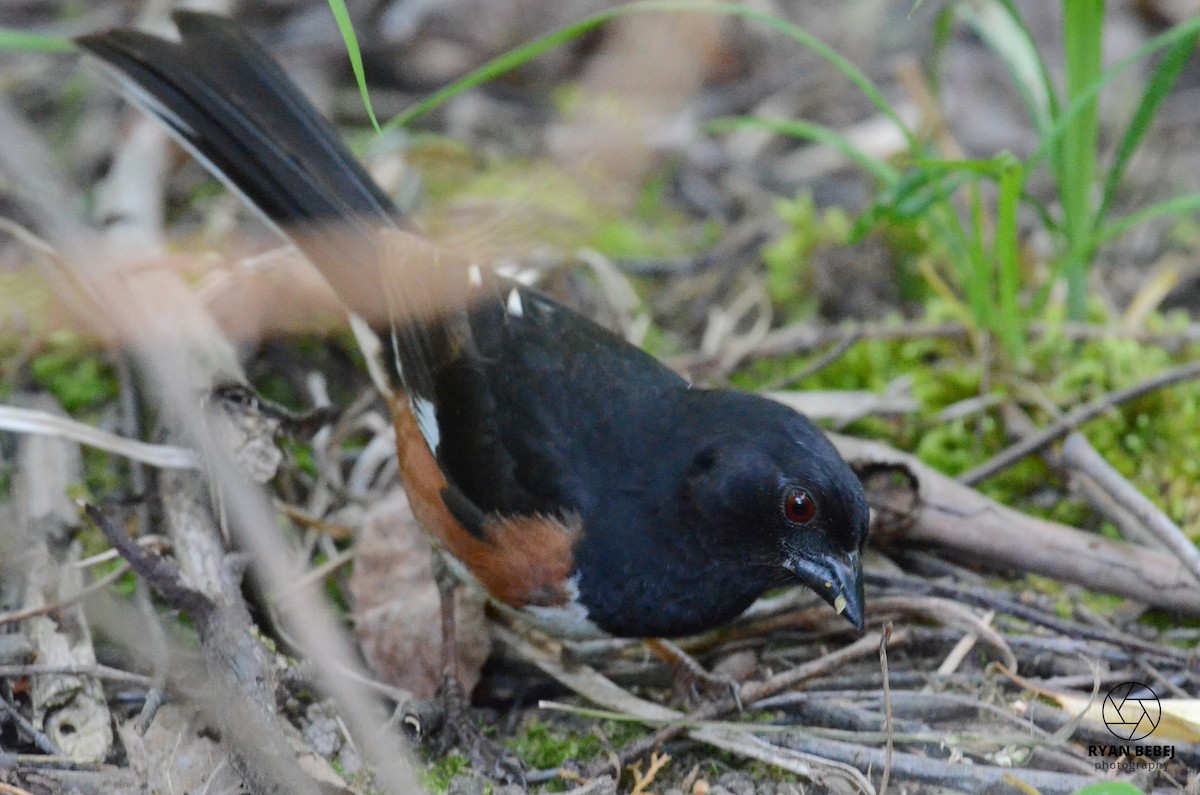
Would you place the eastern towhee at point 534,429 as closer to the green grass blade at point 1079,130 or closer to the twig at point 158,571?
the twig at point 158,571

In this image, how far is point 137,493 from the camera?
2891mm

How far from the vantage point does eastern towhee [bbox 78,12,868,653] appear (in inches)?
93.4

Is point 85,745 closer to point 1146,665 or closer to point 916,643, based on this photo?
point 916,643

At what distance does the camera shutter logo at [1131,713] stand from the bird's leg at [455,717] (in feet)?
3.92

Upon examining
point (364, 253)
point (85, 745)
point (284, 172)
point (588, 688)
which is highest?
point (284, 172)

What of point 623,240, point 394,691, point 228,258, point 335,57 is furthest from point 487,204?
point 394,691

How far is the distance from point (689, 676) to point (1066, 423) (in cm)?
119

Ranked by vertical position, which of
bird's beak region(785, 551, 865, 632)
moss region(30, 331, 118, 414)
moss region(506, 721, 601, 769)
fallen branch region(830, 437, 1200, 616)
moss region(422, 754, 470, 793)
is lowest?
moss region(506, 721, 601, 769)

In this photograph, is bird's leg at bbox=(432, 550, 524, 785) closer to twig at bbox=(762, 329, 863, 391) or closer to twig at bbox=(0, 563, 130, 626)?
twig at bbox=(0, 563, 130, 626)

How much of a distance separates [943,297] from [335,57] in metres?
2.71

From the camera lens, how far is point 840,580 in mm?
2318

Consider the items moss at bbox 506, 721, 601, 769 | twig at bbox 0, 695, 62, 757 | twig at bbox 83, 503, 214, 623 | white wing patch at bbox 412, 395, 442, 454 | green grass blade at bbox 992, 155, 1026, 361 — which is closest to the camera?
twig at bbox 83, 503, 214, 623

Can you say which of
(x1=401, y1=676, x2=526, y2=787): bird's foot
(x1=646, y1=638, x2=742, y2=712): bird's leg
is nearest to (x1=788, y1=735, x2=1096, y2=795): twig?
(x1=646, y1=638, x2=742, y2=712): bird's leg

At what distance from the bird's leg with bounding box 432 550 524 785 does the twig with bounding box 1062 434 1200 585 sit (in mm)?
1494
